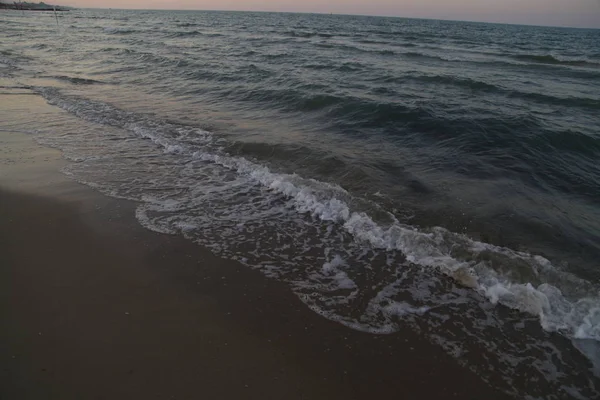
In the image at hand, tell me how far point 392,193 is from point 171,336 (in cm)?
445

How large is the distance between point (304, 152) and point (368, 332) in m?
5.35

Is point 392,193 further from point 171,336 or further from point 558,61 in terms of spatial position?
point 558,61

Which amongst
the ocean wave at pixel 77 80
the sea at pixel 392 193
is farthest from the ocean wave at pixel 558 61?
the ocean wave at pixel 77 80

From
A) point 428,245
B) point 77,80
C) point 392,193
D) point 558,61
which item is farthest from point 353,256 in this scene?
point 558,61

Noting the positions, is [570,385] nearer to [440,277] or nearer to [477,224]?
[440,277]

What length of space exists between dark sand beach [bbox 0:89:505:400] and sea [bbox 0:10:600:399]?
0.85 feet

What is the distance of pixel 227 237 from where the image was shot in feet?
15.9

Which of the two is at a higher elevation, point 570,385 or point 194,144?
point 194,144

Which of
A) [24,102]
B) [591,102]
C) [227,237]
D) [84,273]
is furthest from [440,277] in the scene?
[591,102]

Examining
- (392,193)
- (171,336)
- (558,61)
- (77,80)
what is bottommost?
(171,336)

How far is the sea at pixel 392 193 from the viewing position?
3639mm

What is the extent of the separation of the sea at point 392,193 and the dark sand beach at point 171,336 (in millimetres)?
260

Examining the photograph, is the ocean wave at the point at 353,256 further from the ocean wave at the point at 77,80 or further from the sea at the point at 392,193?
the ocean wave at the point at 77,80

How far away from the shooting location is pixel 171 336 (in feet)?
10.6
